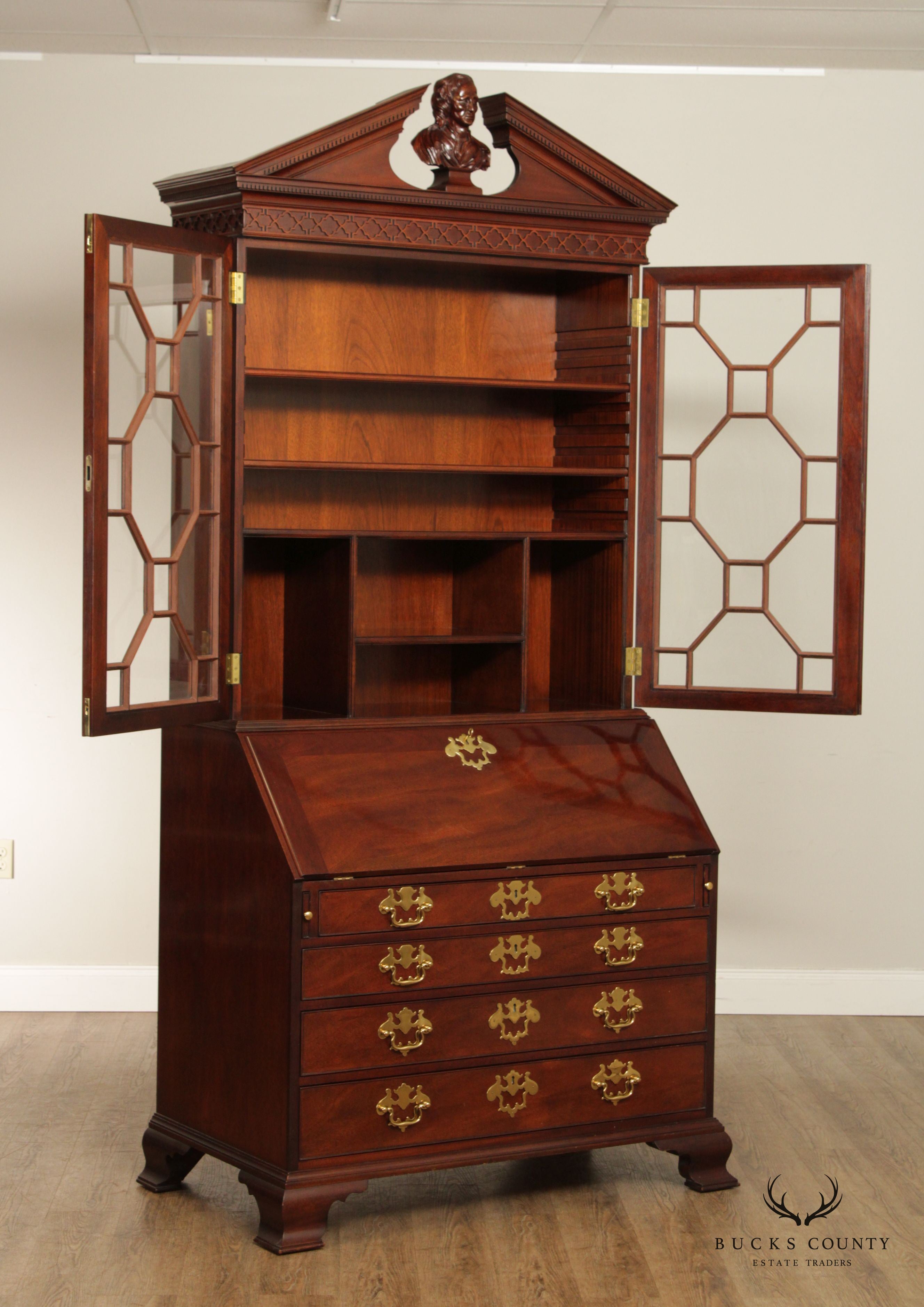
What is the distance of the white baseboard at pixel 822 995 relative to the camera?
14.3 feet

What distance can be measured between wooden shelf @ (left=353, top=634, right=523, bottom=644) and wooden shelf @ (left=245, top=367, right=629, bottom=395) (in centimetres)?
55

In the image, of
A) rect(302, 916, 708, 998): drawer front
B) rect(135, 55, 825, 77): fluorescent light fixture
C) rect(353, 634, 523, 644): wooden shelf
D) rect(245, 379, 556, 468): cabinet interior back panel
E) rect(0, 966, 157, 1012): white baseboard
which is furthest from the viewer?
rect(0, 966, 157, 1012): white baseboard

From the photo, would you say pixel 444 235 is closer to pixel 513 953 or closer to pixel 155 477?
pixel 155 477

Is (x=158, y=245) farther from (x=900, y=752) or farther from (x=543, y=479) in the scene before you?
(x=900, y=752)

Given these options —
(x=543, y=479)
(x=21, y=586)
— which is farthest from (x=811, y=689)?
(x=21, y=586)

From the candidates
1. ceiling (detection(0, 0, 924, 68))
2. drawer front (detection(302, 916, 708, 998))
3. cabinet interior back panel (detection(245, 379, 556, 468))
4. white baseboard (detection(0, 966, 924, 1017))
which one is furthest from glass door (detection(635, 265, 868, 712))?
white baseboard (detection(0, 966, 924, 1017))

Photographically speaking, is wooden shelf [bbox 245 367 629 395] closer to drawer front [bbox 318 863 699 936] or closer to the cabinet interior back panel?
the cabinet interior back panel

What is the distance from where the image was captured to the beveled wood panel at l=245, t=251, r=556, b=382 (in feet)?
10.6

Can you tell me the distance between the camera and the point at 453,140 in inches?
121

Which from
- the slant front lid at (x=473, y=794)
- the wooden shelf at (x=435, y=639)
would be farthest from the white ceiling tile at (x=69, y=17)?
the slant front lid at (x=473, y=794)

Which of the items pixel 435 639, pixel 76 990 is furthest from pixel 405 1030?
pixel 76 990

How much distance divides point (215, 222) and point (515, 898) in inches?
60.0

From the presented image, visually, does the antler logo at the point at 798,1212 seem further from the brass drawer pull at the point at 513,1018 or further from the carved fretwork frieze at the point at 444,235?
the carved fretwork frieze at the point at 444,235

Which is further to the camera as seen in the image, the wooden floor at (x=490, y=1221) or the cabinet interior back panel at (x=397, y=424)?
the cabinet interior back panel at (x=397, y=424)
